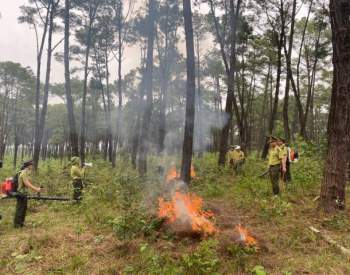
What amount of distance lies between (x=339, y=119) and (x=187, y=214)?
184 inches

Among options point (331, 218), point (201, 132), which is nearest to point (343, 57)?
point (331, 218)

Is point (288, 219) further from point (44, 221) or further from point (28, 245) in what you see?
point (44, 221)

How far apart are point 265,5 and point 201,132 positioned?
779 inches

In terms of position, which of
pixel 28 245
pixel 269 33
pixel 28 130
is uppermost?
pixel 269 33

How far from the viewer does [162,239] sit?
6746 mm

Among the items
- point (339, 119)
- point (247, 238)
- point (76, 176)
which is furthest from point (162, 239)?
point (76, 176)

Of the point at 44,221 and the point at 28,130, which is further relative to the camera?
the point at 28,130

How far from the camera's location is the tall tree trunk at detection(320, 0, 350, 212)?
773 cm

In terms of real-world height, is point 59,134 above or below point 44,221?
above

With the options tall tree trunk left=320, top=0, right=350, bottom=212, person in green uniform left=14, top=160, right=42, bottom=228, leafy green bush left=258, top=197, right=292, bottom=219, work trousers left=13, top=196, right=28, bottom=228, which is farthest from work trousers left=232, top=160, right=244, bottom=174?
work trousers left=13, top=196, right=28, bottom=228

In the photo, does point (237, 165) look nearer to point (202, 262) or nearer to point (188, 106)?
point (188, 106)

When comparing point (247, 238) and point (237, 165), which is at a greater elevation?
point (237, 165)

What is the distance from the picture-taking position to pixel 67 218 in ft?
30.1

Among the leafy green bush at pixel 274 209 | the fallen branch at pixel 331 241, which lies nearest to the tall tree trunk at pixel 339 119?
the leafy green bush at pixel 274 209
